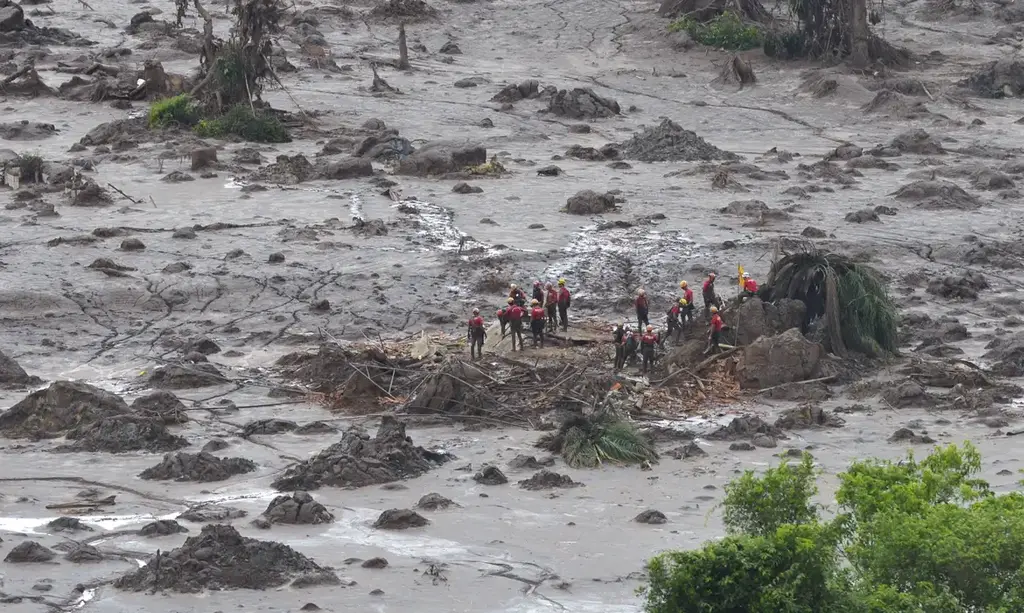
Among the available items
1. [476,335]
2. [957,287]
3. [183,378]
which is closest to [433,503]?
[476,335]

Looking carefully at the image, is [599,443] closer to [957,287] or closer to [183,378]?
[183,378]

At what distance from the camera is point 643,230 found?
83.6ft

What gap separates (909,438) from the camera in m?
16.5

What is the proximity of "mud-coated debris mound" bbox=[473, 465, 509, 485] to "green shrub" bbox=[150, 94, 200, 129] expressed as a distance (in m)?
19.2

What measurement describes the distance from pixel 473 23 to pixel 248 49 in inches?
513

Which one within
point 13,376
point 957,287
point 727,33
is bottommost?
point 13,376

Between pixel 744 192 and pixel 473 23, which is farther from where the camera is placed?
pixel 473 23

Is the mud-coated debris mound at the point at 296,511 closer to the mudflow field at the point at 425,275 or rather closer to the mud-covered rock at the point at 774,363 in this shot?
the mudflow field at the point at 425,275

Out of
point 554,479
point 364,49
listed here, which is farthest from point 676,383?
point 364,49

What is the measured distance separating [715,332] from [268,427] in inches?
196

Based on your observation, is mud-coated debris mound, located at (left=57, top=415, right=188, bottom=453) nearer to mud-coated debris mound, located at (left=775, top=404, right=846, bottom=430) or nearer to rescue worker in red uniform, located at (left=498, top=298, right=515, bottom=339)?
rescue worker in red uniform, located at (left=498, top=298, right=515, bottom=339)

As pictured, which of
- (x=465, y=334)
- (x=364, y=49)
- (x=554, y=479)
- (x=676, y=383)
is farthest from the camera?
(x=364, y=49)

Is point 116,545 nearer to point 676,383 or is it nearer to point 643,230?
point 676,383

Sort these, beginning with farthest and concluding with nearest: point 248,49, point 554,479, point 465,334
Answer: point 248,49 < point 465,334 < point 554,479
